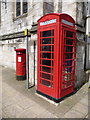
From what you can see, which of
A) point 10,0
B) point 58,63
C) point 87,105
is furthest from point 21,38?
point 87,105

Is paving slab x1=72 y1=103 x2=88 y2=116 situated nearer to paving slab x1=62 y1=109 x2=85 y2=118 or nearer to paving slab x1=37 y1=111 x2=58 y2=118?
paving slab x1=62 y1=109 x2=85 y2=118

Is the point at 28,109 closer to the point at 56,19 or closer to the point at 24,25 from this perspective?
the point at 56,19

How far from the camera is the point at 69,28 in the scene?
3.17 meters

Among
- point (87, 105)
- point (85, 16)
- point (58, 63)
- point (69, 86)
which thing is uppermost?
point (85, 16)

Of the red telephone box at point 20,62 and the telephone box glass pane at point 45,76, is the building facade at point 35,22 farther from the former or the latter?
the telephone box glass pane at point 45,76

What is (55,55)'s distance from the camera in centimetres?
298

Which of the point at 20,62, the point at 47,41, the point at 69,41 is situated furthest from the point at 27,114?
the point at 20,62

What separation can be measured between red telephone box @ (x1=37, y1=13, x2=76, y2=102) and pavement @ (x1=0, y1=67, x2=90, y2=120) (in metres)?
0.28

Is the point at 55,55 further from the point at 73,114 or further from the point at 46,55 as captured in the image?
the point at 73,114

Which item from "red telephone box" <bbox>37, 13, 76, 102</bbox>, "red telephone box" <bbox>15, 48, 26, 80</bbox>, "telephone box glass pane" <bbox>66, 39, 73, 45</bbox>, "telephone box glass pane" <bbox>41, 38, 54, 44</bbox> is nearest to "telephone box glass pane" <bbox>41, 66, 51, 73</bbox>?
"red telephone box" <bbox>37, 13, 76, 102</bbox>

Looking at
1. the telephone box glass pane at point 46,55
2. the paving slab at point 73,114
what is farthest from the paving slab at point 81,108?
the telephone box glass pane at point 46,55

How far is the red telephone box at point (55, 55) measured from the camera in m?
2.90

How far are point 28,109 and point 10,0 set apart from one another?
8.08 m

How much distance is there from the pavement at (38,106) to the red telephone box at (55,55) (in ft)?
0.93
